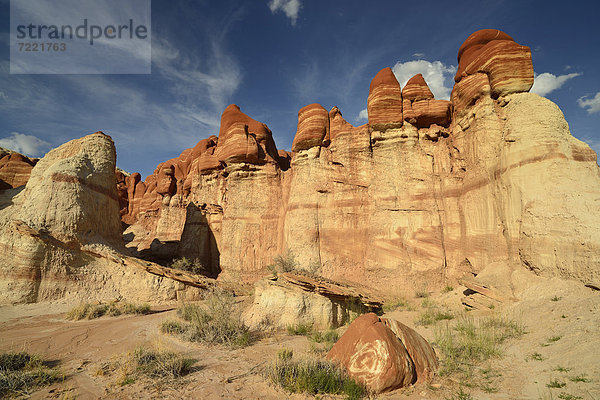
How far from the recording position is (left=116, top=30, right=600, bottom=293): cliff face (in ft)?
32.1

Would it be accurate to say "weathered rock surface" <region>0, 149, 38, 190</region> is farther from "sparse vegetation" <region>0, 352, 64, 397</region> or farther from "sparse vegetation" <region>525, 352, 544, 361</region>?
"sparse vegetation" <region>525, 352, 544, 361</region>

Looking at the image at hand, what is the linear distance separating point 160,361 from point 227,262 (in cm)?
1480

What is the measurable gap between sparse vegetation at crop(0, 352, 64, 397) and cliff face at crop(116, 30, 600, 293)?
39.1 ft

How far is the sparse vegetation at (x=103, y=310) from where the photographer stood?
403 inches

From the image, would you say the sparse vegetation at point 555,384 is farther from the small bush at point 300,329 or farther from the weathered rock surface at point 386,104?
the weathered rock surface at point 386,104

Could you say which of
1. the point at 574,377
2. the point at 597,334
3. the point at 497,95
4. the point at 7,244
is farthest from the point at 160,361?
the point at 497,95

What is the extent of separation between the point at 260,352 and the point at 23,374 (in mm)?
4360

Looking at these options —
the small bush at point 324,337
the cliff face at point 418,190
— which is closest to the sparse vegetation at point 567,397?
the small bush at point 324,337

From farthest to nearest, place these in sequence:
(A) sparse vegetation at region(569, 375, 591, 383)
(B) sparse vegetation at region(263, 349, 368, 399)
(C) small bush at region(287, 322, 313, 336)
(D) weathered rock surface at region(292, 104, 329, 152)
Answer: (D) weathered rock surface at region(292, 104, 329, 152)
(C) small bush at region(287, 322, 313, 336)
(B) sparse vegetation at region(263, 349, 368, 399)
(A) sparse vegetation at region(569, 375, 591, 383)

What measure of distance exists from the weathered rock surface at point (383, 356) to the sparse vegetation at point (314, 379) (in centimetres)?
23

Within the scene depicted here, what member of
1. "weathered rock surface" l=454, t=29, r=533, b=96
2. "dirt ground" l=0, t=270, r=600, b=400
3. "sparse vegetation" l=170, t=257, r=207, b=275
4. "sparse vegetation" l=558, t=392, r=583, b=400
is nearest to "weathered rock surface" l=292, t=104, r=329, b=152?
"weathered rock surface" l=454, t=29, r=533, b=96

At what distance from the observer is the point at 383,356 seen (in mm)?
4914

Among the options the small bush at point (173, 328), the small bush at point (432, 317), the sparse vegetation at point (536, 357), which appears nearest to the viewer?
the sparse vegetation at point (536, 357)

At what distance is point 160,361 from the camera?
17.6ft
